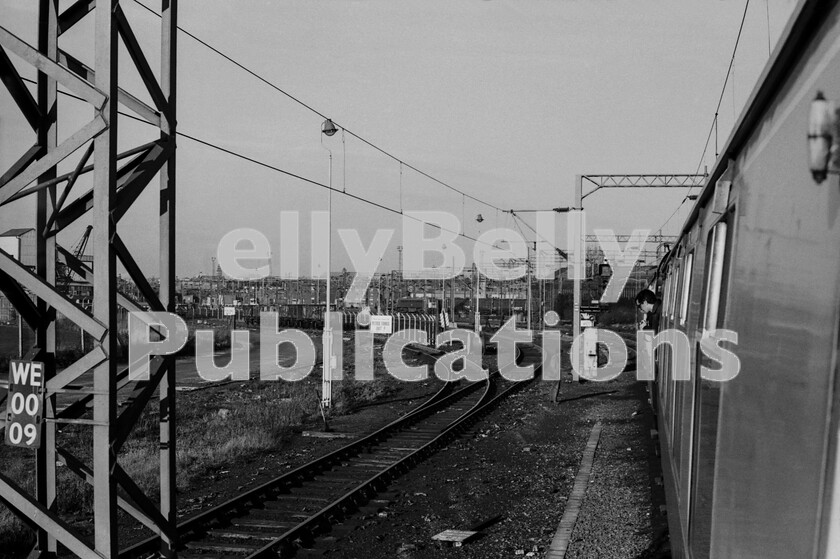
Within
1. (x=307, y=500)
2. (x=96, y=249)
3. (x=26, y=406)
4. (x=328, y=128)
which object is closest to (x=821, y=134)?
(x=96, y=249)

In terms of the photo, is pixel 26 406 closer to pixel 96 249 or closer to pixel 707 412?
pixel 96 249

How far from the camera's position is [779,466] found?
6.64 ft

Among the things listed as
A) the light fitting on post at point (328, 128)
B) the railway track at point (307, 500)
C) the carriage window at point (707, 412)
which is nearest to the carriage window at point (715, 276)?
the carriage window at point (707, 412)

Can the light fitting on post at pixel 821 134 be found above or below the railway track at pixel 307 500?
above

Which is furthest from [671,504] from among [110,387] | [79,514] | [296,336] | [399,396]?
[296,336]

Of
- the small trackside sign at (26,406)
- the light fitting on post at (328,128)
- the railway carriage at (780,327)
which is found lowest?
the small trackside sign at (26,406)

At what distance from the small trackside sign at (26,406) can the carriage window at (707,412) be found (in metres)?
3.72

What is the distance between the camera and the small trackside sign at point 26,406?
468cm

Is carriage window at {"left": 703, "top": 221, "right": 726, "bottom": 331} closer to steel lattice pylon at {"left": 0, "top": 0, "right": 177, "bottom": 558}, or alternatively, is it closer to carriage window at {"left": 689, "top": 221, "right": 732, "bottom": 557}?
carriage window at {"left": 689, "top": 221, "right": 732, "bottom": 557}

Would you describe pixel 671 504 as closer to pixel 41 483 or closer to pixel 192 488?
pixel 41 483

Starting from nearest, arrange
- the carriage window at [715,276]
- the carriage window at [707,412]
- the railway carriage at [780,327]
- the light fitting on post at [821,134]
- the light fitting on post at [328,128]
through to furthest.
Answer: the light fitting on post at [821,134] → the railway carriage at [780,327] → the carriage window at [707,412] → the carriage window at [715,276] → the light fitting on post at [328,128]

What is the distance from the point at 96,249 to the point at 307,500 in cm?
639

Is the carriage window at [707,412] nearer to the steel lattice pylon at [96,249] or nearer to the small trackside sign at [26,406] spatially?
the steel lattice pylon at [96,249]

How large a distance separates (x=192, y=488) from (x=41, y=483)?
6145mm
